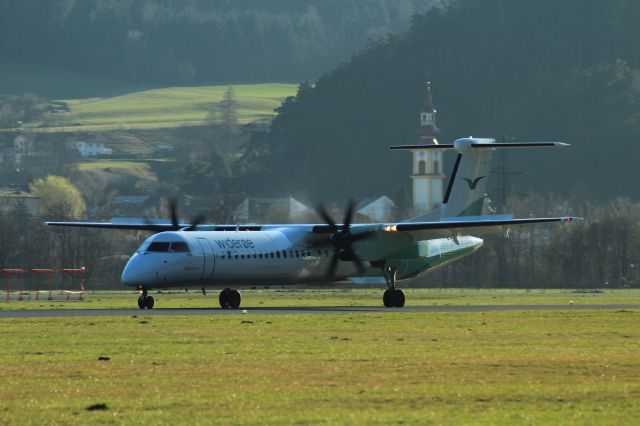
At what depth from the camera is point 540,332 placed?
4734 cm

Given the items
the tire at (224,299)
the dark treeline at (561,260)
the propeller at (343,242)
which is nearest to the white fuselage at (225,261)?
the propeller at (343,242)

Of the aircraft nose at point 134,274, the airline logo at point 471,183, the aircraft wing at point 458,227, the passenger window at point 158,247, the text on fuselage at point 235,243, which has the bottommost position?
the aircraft nose at point 134,274

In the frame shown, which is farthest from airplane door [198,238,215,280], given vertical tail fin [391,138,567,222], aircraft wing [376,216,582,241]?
vertical tail fin [391,138,567,222]

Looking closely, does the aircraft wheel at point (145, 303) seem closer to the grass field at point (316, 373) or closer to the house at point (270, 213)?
the grass field at point (316, 373)

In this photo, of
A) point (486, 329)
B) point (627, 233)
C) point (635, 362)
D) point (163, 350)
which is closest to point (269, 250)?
point (486, 329)

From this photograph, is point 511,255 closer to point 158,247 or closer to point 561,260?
point 561,260

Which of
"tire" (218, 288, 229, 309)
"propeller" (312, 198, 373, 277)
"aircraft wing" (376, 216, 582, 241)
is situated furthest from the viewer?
"propeller" (312, 198, 373, 277)

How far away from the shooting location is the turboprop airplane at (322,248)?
6141 cm

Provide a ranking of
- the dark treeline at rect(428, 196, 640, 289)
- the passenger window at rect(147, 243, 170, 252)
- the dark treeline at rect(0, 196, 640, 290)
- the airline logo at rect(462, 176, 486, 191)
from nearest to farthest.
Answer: the passenger window at rect(147, 243, 170, 252), the airline logo at rect(462, 176, 486, 191), the dark treeline at rect(428, 196, 640, 289), the dark treeline at rect(0, 196, 640, 290)

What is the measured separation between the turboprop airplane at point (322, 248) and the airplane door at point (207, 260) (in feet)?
0.12

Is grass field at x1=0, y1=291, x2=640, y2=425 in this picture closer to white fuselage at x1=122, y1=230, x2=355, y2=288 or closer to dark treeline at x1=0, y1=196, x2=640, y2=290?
white fuselage at x1=122, y1=230, x2=355, y2=288

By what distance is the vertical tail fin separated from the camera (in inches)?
2842

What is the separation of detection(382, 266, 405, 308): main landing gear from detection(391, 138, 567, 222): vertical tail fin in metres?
4.70

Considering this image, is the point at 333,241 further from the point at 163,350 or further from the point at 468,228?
the point at 163,350
